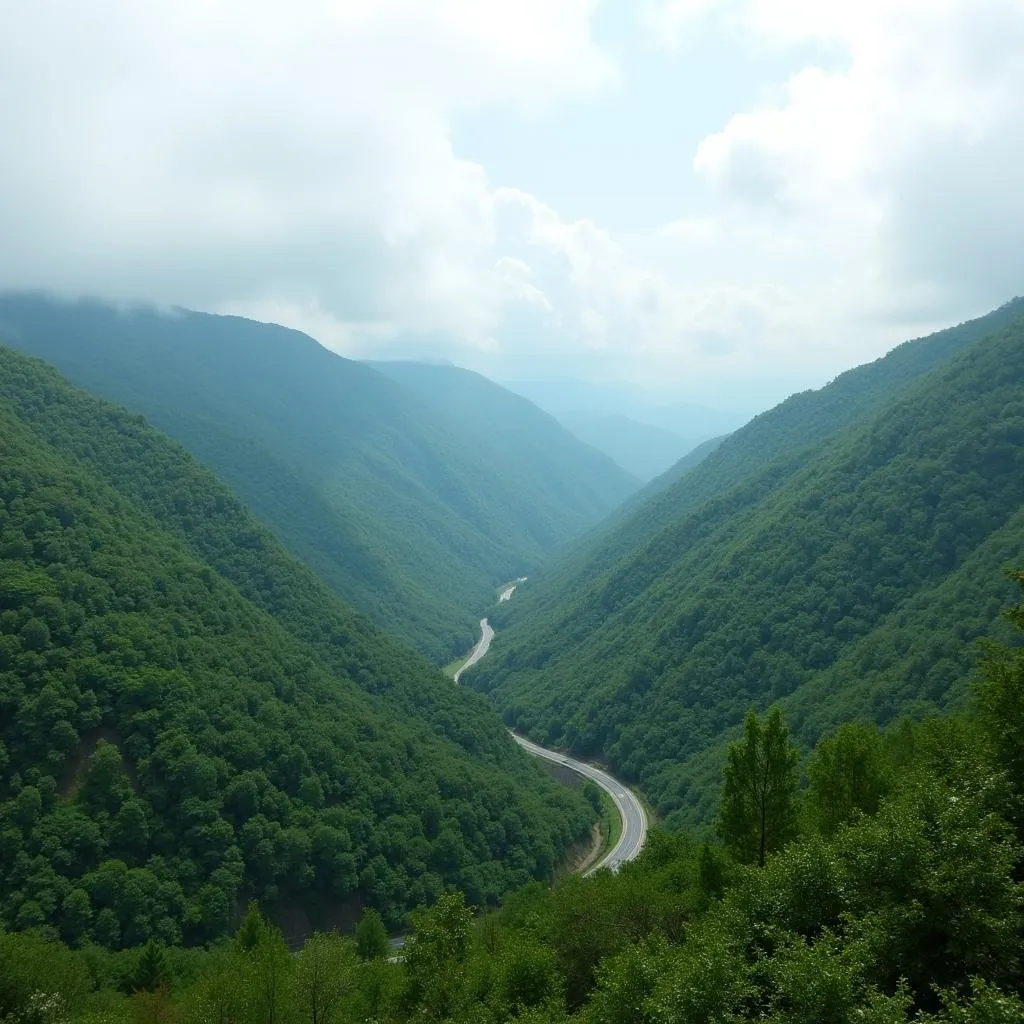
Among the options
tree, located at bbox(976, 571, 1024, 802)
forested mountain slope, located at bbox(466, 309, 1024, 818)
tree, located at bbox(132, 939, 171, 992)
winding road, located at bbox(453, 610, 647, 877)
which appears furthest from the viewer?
forested mountain slope, located at bbox(466, 309, 1024, 818)

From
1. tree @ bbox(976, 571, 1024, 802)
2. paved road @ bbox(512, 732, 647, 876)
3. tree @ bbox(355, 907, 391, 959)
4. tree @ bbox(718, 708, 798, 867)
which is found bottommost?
paved road @ bbox(512, 732, 647, 876)

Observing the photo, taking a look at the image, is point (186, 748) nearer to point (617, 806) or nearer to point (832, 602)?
point (617, 806)

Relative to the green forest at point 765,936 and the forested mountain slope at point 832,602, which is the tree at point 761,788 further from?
the forested mountain slope at point 832,602

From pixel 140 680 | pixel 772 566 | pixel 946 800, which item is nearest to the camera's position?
pixel 946 800

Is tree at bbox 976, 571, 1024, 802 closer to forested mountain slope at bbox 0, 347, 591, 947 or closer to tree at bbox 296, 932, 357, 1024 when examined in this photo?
tree at bbox 296, 932, 357, 1024

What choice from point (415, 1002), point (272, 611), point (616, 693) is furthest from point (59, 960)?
point (616, 693)

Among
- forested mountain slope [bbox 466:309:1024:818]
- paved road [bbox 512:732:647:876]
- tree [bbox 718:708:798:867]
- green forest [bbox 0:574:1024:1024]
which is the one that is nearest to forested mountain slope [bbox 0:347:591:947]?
paved road [bbox 512:732:647:876]

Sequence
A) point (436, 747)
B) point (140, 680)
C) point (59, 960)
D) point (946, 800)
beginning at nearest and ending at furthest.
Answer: point (946, 800), point (59, 960), point (140, 680), point (436, 747)

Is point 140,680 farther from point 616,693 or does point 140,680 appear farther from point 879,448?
point 879,448
